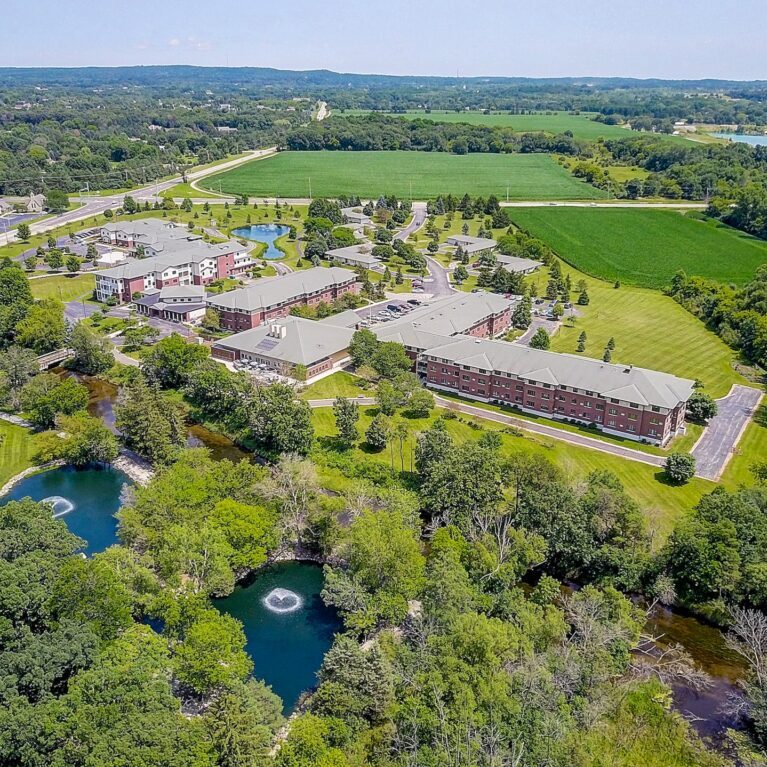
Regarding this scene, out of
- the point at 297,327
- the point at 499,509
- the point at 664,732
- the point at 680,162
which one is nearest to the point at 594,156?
the point at 680,162

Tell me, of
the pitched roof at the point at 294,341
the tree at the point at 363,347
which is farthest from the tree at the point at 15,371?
the tree at the point at 363,347

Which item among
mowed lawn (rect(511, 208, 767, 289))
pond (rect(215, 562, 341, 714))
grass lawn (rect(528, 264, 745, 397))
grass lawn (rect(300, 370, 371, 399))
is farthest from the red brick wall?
mowed lawn (rect(511, 208, 767, 289))

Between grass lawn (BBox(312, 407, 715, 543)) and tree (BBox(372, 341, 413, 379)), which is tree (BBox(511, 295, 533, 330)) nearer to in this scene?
tree (BBox(372, 341, 413, 379))

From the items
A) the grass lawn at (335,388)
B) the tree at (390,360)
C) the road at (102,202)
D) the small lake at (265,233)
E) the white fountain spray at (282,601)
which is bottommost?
the small lake at (265,233)

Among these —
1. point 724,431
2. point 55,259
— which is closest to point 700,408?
point 724,431

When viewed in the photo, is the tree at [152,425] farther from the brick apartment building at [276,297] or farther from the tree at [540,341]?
the tree at [540,341]

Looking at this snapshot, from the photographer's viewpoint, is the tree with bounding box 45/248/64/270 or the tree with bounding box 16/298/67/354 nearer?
the tree with bounding box 16/298/67/354

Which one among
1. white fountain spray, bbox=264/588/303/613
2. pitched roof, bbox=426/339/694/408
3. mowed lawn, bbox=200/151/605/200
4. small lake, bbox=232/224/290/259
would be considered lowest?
small lake, bbox=232/224/290/259

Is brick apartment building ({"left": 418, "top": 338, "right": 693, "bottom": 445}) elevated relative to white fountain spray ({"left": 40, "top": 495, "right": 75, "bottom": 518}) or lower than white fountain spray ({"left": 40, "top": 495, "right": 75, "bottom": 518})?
elevated
